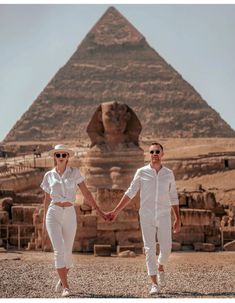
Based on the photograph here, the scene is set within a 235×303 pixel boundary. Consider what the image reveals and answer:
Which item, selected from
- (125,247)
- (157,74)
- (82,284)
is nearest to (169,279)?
(82,284)

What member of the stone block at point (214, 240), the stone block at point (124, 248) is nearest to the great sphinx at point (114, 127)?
the stone block at point (214, 240)

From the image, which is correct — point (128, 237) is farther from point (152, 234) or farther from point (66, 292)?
point (66, 292)

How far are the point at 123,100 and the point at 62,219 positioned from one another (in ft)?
604

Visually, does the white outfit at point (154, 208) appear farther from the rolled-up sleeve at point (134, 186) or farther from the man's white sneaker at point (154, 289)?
the man's white sneaker at point (154, 289)

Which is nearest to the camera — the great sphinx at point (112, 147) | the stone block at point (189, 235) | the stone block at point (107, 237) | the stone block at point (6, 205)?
the stone block at point (107, 237)

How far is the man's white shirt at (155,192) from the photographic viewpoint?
7.56 meters

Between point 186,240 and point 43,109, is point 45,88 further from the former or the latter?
point 186,240

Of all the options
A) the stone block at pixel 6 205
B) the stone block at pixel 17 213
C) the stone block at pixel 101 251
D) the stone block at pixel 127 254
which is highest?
the stone block at pixel 6 205

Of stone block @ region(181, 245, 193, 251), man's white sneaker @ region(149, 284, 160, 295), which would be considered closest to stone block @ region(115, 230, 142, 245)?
stone block @ region(181, 245, 193, 251)

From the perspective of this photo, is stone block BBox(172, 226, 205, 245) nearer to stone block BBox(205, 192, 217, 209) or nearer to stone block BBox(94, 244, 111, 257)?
stone block BBox(94, 244, 111, 257)

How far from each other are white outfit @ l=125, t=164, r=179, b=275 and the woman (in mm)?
509

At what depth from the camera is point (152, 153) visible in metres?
7.61

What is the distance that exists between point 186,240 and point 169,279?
4.35 m

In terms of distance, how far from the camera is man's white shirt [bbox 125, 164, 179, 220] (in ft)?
24.8
